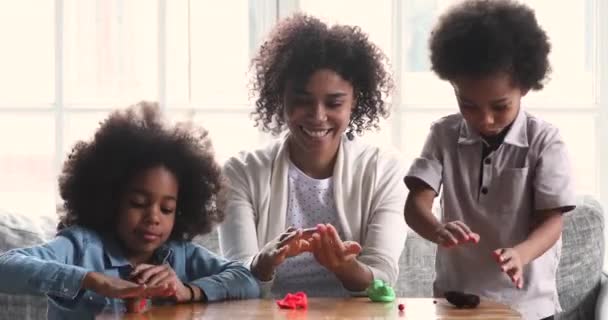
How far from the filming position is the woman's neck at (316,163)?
102 inches

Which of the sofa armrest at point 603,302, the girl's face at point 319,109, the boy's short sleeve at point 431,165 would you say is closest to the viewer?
the boy's short sleeve at point 431,165

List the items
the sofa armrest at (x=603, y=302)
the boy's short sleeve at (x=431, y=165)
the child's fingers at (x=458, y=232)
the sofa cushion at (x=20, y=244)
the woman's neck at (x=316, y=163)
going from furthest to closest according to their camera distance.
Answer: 1. the sofa cushion at (x=20, y=244)
2. the sofa armrest at (x=603, y=302)
3. the woman's neck at (x=316, y=163)
4. the boy's short sleeve at (x=431, y=165)
5. the child's fingers at (x=458, y=232)

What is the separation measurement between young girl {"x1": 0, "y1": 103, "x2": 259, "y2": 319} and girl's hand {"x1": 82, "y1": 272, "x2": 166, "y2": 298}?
10 mm

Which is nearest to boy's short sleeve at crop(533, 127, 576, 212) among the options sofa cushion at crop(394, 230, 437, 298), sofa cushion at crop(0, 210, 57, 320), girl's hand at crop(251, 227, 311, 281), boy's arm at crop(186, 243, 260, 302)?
girl's hand at crop(251, 227, 311, 281)

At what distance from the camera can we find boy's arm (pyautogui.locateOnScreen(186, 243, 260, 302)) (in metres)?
2.16

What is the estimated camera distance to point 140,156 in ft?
7.61

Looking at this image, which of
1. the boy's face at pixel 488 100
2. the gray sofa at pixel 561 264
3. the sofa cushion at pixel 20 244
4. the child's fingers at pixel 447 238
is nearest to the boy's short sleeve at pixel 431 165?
the boy's face at pixel 488 100

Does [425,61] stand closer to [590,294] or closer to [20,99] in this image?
[590,294]

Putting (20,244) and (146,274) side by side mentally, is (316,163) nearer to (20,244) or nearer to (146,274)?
(146,274)

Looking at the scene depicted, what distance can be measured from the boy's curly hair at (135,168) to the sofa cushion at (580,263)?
3.22ft

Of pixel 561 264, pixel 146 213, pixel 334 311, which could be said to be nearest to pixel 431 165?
pixel 334 311

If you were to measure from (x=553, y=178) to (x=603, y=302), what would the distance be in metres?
0.78

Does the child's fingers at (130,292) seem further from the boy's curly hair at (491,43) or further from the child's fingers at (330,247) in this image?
the boy's curly hair at (491,43)

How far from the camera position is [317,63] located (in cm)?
253
